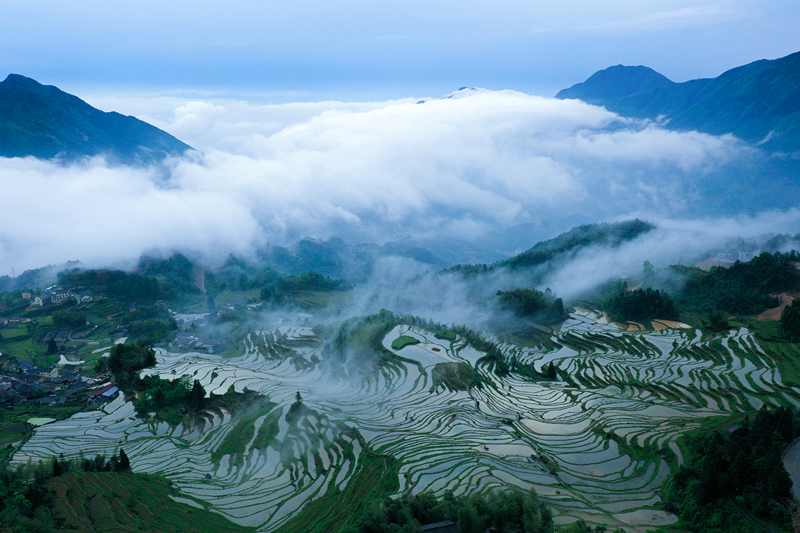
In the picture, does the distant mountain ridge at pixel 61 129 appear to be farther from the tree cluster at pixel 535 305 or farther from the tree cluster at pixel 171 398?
the tree cluster at pixel 535 305

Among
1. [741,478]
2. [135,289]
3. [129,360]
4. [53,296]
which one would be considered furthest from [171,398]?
[135,289]

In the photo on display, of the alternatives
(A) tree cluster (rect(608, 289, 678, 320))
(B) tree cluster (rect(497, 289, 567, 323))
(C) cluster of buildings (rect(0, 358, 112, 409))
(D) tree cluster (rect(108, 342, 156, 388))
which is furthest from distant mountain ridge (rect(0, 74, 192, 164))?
(A) tree cluster (rect(608, 289, 678, 320))

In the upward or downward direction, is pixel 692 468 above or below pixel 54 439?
above

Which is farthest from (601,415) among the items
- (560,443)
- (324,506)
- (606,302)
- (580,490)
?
(606,302)

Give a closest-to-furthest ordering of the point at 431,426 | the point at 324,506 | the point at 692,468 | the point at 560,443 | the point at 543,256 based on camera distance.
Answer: the point at 692,468
the point at 324,506
the point at 560,443
the point at 431,426
the point at 543,256

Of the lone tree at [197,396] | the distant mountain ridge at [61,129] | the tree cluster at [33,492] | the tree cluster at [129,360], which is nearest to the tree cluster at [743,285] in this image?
the lone tree at [197,396]

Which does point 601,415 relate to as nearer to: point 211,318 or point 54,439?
point 54,439
